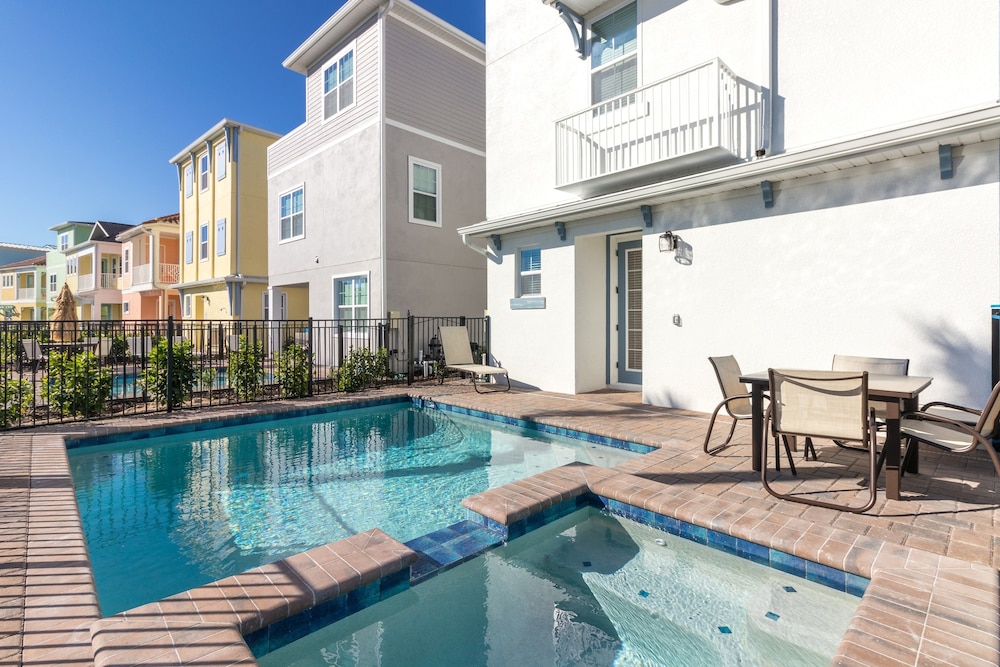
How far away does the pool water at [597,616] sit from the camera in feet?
8.05

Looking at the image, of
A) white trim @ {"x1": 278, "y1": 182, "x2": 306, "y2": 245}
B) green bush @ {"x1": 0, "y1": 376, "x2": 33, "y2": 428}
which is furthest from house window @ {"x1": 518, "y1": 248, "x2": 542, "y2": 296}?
white trim @ {"x1": 278, "y1": 182, "x2": 306, "y2": 245}

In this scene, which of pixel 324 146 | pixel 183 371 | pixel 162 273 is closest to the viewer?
pixel 183 371

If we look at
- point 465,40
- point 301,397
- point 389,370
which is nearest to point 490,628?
point 301,397

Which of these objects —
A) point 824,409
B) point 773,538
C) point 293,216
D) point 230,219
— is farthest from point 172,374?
point 230,219

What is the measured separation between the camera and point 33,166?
83.0 feet

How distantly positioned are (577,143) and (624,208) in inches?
63.8

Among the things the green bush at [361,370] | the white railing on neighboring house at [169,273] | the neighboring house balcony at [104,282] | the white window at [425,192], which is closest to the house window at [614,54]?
the white window at [425,192]

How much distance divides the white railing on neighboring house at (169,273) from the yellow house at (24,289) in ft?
80.4

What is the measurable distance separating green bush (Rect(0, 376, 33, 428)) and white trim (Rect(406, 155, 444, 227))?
26.5 feet

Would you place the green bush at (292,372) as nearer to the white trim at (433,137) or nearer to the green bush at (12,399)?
the green bush at (12,399)

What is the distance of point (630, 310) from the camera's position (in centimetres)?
880

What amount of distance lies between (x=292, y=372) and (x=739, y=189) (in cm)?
795

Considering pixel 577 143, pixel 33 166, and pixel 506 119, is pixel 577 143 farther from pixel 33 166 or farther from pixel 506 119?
pixel 33 166

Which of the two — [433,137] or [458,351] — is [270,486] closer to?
[458,351]
